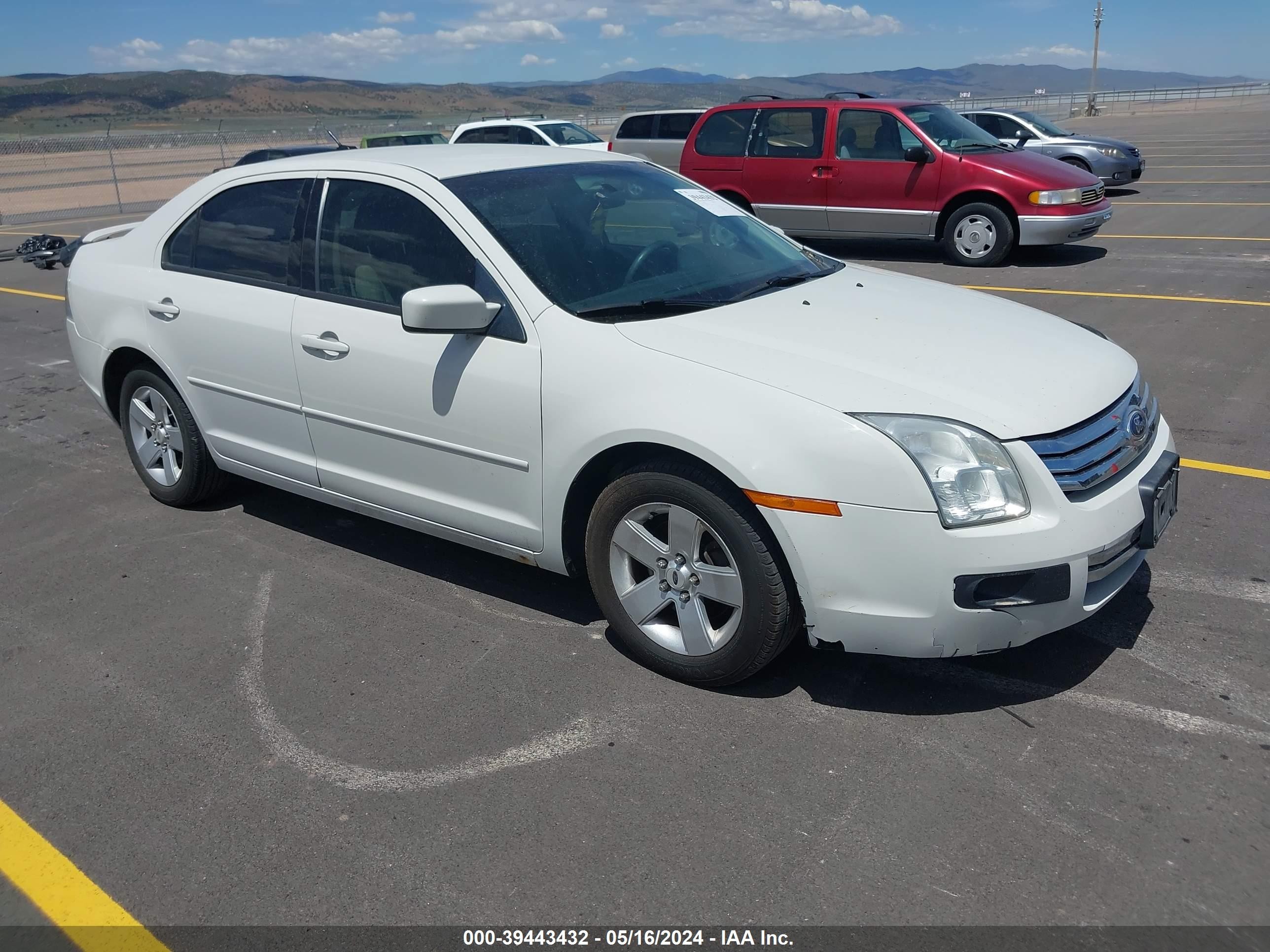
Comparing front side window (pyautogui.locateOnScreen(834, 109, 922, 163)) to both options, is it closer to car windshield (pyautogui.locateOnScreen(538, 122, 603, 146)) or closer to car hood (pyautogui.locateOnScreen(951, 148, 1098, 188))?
car hood (pyautogui.locateOnScreen(951, 148, 1098, 188))

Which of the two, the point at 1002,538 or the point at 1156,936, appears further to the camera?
the point at 1002,538

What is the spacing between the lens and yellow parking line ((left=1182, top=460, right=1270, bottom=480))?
16.5 ft

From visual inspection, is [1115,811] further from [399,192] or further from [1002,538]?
[399,192]

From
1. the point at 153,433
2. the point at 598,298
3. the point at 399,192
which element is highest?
the point at 399,192

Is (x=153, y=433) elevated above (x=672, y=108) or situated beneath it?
situated beneath

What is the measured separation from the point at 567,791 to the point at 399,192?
238 cm

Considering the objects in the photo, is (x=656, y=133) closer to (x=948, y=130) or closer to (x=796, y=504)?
(x=948, y=130)

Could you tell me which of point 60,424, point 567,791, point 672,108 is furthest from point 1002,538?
point 672,108

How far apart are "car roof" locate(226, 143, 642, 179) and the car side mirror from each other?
0.74m

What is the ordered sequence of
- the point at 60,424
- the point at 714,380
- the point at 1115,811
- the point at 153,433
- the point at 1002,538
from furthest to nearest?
1. the point at 60,424
2. the point at 153,433
3. the point at 714,380
4. the point at 1002,538
5. the point at 1115,811

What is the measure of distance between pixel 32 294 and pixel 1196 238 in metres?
13.9

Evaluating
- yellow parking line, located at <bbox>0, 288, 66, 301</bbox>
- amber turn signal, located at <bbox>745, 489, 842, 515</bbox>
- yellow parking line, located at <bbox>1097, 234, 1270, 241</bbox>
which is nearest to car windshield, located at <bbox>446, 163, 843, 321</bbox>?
amber turn signal, located at <bbox>745, 489, 842, 515</bbox>

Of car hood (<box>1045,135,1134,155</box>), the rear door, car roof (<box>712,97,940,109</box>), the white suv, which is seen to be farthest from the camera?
the white suv

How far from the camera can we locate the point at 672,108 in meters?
18.9
